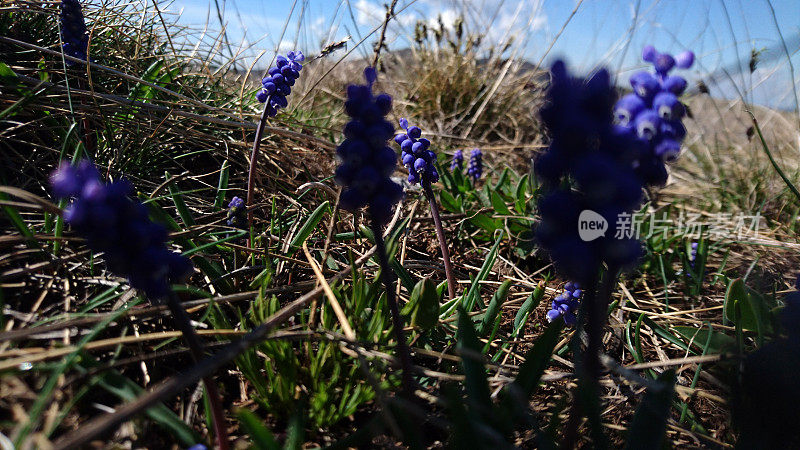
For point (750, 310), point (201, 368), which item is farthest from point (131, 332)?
point (750, 310)

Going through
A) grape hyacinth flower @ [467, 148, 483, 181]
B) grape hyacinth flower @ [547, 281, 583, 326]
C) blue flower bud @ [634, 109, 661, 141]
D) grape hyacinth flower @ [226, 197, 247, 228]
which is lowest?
grape hyacinth flower @ [547, 281, 583, 326]

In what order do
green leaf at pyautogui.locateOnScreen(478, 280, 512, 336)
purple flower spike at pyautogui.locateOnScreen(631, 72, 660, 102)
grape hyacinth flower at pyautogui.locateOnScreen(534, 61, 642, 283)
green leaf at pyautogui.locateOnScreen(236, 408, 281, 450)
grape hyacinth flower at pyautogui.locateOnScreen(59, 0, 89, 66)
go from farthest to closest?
grape hyacinth flower at pyautogui.locateOnScreen(59, 0, 89, 66) < green leaf at pyautogui.locateOnScreen(478, 280, 512, 336) < purple flower spike at pyautogui.locateOnScreen(631, 72, 660, 102) < green leaf at pyautogui.locateOnScreen(236, 408, 281, 450) < grape hyacinth flower at pyautogui.locateOnScreen(534, 61, 642, 283)

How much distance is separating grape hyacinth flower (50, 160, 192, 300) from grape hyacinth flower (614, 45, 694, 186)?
1.28m

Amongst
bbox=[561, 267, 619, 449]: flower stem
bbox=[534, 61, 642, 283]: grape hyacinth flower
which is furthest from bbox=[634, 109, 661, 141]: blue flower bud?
bbox=[561, 267, 619, 449]: flower stem

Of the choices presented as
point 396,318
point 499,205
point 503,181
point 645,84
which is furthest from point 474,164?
point 645,84

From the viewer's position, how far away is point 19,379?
1564 millimetres

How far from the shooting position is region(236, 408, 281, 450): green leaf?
132 cm

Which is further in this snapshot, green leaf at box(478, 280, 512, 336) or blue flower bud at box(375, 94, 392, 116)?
green leaf at box(478, 280, 512, 336)

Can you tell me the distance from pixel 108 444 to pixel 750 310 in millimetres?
2709

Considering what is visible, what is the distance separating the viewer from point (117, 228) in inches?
51.3

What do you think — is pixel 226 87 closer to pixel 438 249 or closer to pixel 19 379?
pixel 438 249

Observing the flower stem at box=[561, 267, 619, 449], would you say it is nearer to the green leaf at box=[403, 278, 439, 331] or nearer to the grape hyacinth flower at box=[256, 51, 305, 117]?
the green leaf at box=[403, 278, 439, 331]

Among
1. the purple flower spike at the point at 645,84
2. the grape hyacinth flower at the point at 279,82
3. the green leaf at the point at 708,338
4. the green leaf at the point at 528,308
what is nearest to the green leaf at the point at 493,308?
the green leaf at the point at 528,308

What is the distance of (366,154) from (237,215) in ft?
5.24
